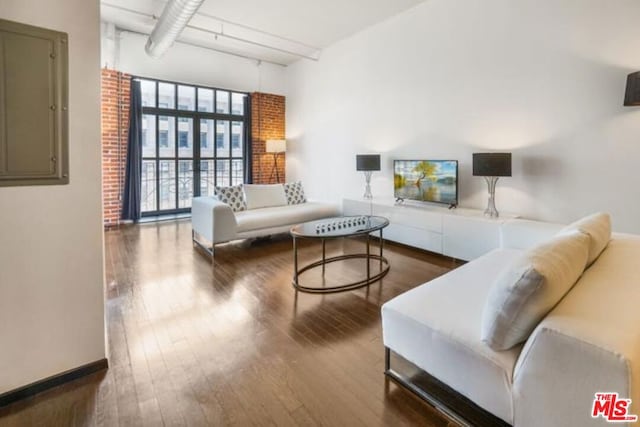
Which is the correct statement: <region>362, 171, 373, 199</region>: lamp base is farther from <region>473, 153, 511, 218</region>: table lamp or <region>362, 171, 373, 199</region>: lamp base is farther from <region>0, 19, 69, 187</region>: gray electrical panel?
<region>0, 19, 69, 187</region>: gray electrical panel

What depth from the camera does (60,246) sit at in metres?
1.77

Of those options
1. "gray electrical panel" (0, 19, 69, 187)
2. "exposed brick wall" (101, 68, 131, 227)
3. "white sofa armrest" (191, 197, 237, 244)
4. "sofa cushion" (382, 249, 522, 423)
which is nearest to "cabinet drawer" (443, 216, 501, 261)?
"sofa cushion" (382, 249, 522, 423)

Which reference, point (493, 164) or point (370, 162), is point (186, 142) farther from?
point (493, 164)

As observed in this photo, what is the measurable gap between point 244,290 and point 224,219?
141 centimetres

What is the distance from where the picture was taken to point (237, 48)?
21.6 ft

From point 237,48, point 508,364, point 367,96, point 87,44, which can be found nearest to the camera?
point 508,364

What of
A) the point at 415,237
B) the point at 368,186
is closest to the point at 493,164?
the point at 415,237

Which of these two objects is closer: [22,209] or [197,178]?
[22,209]

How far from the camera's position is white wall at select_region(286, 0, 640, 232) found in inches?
126

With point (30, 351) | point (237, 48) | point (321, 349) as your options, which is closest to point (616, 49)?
point (321, 349)

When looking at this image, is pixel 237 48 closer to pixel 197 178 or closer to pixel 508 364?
pixel 197 178

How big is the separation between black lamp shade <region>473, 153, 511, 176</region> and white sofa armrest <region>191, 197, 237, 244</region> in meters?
3.07

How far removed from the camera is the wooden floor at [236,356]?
5.33 feet

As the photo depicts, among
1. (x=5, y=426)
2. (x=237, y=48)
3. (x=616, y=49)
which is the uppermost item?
(x=237, y=48)
